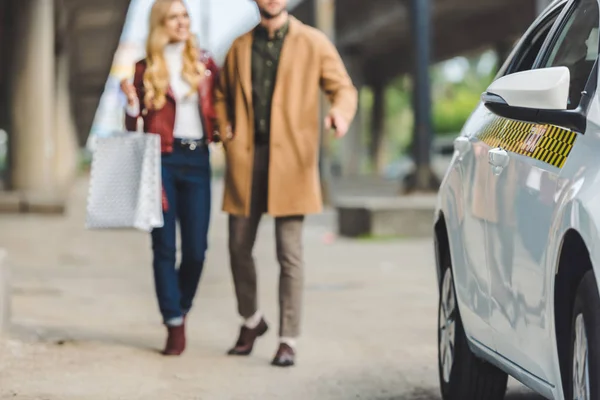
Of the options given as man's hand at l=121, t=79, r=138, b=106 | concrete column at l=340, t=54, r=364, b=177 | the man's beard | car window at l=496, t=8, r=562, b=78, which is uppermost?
the man's beard

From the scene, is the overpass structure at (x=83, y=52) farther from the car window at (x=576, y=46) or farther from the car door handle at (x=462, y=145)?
the car window at (x=576, y=46)

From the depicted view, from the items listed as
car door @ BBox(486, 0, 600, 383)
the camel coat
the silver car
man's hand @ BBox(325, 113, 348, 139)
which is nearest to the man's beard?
the camel coat

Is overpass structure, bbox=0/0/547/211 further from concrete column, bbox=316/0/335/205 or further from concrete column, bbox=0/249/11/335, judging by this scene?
concrete column, bbox=0/249/11/335

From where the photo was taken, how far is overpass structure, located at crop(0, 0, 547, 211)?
26812 millimetres

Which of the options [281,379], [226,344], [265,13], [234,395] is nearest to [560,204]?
[234,395]

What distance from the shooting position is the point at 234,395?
6633 mm

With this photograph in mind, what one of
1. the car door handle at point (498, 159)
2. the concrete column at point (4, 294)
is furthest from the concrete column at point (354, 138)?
the car door handle at point (498, 159)

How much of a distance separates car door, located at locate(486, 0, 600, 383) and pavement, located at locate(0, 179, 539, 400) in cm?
160

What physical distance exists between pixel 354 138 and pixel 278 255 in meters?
56.2

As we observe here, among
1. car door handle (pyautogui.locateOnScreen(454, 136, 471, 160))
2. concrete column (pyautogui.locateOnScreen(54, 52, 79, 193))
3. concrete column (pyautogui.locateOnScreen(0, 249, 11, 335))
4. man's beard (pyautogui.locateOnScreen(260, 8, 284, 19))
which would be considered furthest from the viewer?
concrete column (pyautogui.locateOnScreen(54, 52, 79, 193))

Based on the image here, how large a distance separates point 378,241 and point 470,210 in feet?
38.9

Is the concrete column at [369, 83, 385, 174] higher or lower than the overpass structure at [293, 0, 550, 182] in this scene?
lower

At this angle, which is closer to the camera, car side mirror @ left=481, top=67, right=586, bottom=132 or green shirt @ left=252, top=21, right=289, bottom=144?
car side mirror @ left=481, top=67, right=586, bottom=132

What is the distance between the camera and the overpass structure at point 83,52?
1056 inches
